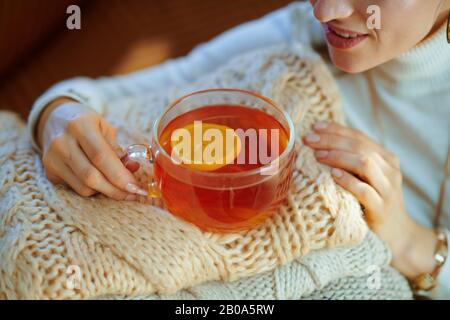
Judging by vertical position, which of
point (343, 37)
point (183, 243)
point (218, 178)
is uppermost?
point (343, 37)

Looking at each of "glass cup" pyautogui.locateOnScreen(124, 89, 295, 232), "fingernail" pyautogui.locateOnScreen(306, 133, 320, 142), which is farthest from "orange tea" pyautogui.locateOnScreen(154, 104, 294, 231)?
"fingernail" pyautogui.locateOnScreen(306, 133, 320, 142)

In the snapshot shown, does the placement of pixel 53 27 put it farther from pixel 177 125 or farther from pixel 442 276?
pixel 442 276

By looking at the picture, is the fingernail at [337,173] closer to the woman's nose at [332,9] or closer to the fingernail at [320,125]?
the fingernail at [320,125]

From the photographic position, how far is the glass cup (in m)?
0.61

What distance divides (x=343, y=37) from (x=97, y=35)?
64cm

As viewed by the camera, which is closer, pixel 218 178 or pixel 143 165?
pixel 218 178

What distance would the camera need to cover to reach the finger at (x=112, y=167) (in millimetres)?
677

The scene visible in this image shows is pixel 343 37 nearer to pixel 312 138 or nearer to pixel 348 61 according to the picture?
pixel 348 61

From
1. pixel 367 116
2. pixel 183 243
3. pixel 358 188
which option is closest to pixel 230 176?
pixel 183 243

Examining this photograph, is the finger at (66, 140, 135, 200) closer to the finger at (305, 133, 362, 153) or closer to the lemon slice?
the lemon slice

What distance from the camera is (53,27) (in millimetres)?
1183

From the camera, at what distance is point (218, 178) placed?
0.60m

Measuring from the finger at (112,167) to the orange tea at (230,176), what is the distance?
0.04 meters
